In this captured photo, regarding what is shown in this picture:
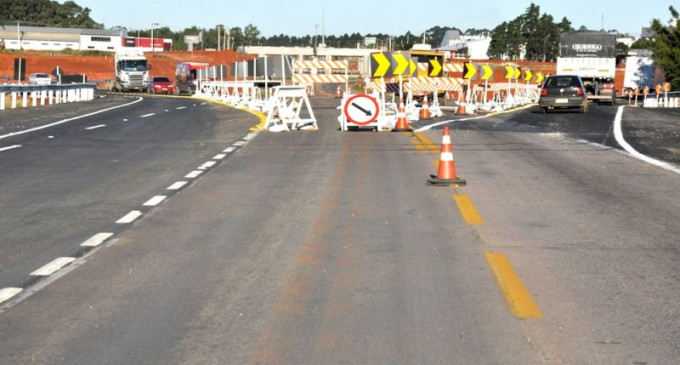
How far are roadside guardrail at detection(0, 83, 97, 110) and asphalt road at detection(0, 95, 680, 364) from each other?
30225mm

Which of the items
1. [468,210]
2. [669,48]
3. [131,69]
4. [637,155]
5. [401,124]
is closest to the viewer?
[468,210]

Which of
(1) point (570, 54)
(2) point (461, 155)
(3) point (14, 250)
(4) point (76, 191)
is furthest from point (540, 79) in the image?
(3) point (14, 250)

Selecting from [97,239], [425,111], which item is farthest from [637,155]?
[425,111]

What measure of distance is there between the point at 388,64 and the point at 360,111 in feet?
16.0

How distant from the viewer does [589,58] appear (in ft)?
200

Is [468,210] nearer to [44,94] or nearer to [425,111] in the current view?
[425,111]

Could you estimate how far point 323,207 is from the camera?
12.6 meters

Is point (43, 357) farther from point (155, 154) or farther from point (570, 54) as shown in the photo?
point (570, 54)

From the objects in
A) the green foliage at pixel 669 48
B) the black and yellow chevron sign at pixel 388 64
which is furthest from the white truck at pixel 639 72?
the black and yellow chevron sign at pixel 388 64

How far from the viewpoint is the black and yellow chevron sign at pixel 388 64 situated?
105ft

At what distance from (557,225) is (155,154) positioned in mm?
11121

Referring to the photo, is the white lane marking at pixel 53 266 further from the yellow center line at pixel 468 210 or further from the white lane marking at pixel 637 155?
the white lane marking at pixel 637 155

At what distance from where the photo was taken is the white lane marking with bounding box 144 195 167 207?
13023 mm

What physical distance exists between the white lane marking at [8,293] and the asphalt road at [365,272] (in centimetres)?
14
